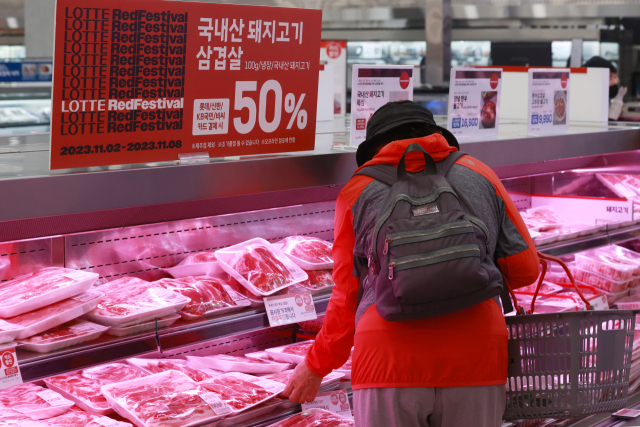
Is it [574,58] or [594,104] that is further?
[574,58]

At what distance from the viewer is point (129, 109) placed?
72.5 inches

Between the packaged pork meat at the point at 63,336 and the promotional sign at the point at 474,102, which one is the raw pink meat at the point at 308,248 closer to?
the promotional sign at the point at 474,102

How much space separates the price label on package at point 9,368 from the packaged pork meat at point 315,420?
33.6 inches

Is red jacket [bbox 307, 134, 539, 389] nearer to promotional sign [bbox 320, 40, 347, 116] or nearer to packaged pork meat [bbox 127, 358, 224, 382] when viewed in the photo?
packaged pork meat [bbox 127, 358, 224, 382]

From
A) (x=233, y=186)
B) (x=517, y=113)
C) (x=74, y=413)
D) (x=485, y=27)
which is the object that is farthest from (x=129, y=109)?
Result: (x=485, y=27)

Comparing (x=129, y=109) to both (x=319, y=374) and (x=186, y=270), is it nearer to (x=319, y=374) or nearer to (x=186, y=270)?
(x=186, y=270)

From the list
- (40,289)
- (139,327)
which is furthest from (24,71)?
(139,327)

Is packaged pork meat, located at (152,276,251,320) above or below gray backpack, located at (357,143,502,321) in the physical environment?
below

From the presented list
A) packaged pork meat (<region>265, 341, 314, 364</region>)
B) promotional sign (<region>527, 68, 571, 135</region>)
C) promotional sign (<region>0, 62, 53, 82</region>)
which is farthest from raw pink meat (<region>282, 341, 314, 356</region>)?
promotional sign (<region>0, 62, 53, 82</region>)

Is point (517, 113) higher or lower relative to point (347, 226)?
higher

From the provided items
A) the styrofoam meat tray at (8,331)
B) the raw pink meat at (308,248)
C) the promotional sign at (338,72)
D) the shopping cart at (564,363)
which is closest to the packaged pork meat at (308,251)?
the raw pink meat at (308,248)

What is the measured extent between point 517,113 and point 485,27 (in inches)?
242

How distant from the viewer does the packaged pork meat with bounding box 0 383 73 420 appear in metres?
2.00

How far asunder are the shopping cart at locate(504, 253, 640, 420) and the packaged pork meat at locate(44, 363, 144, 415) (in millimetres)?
1259
